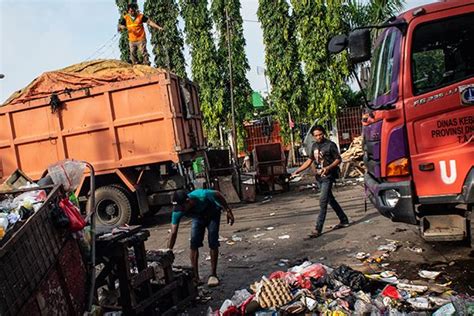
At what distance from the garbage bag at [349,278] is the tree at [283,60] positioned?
13.3 m

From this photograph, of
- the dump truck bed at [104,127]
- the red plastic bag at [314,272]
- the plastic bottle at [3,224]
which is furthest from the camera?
the dump truck bed at [104,127]

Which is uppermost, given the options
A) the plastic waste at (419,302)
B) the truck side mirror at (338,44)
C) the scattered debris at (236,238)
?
the truck side mirror at (338,44)

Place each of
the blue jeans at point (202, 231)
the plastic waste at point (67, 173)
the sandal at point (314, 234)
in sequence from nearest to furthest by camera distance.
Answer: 1. the plastic waste at point (67, 173)
2. the blue jeans at point (202, 231)
3. the sandal at point (314, 234)

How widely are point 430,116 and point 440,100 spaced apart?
0.15 m

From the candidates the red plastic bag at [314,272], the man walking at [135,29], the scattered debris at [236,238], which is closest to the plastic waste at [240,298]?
the red plastic bag at [314,272]

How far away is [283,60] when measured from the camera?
56.4ft

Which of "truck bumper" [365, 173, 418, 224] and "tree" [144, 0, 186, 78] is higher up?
"tree" [144, 0, 186, 78]

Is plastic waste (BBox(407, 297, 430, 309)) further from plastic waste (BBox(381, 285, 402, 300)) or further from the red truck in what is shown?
the red truck

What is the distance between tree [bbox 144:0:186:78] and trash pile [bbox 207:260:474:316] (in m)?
17.7

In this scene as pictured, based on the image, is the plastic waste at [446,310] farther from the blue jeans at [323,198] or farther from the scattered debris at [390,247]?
the blue jeans at [323,198]

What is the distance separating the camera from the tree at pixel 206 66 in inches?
722

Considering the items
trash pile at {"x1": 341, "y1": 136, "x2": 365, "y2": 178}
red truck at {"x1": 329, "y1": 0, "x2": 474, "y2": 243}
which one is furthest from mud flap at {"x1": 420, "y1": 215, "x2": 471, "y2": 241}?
trash pile at {"x1": 341, "y1": 136, "x2": 365, "y2": 178}

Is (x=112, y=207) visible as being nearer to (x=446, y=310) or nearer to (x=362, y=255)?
(x=362, y=255)

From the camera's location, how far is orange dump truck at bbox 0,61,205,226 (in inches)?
311
